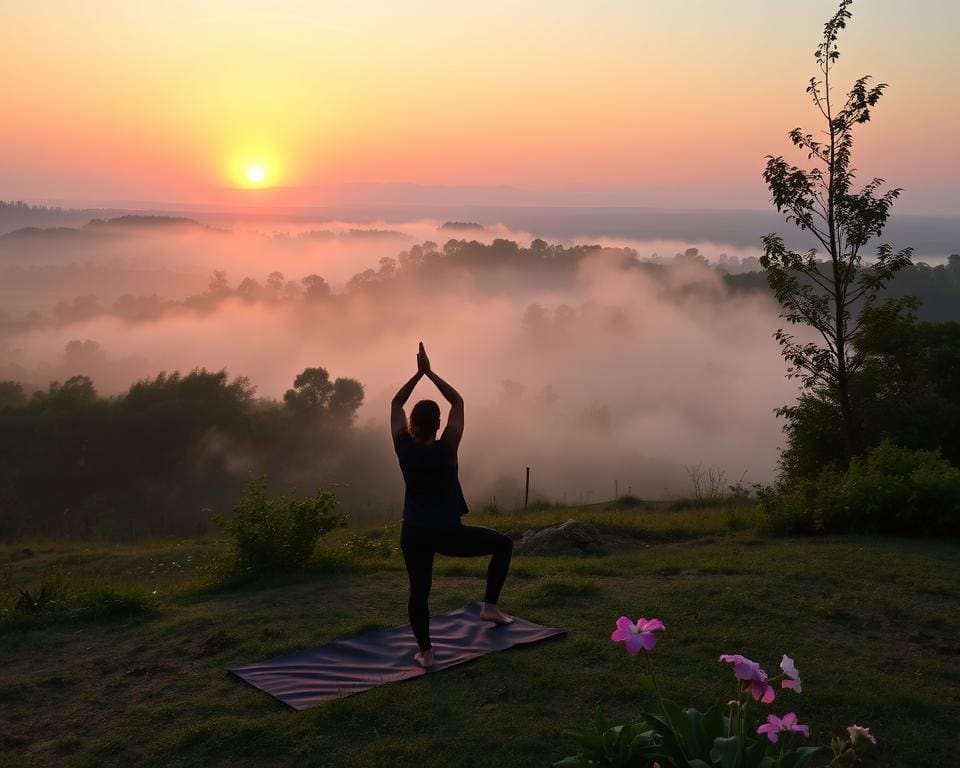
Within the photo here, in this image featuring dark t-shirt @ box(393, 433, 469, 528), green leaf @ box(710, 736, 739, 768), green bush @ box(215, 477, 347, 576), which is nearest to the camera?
green leaf @ box(710, 736, 739, 768)

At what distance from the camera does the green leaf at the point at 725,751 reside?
3.77m

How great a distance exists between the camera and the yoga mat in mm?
6434

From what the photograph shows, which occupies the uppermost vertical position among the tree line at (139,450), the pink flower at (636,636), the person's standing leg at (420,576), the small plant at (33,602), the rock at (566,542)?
the pink flower at (636,636)

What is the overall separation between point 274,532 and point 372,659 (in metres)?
4.28

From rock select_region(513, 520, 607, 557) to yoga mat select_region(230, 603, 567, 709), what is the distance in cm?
577

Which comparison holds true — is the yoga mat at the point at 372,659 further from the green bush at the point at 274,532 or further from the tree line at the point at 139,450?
the tree line at the point at 139,450

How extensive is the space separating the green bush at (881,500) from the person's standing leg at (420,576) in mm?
7735

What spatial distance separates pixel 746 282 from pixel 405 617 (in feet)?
600

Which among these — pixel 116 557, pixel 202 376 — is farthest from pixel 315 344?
pixel 116 557

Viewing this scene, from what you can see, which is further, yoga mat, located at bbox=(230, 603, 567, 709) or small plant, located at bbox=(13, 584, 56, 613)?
small plant, located at bbox=(13, 584, 56, 613)

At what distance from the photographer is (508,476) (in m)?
83.4

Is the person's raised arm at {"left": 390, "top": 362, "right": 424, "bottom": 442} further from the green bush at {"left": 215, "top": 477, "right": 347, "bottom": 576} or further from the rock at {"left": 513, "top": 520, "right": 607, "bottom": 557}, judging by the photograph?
the rock at {"left": 513, "top": 520, "right": 607, "bottom": 557}

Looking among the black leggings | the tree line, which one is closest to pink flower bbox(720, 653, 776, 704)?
the black leggings

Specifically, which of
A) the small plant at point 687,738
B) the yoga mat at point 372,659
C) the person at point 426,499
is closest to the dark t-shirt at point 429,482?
the person at point 426,499
